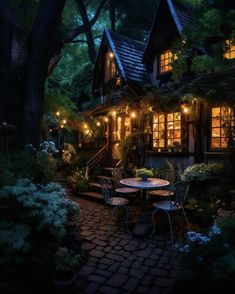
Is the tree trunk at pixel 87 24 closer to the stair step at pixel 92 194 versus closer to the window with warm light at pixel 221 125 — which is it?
the stair step at pixel 92 194

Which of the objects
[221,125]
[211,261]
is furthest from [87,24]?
[211,261]

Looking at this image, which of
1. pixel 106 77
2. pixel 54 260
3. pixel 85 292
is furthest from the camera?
pixel 106 77

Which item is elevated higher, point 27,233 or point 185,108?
point 185,108

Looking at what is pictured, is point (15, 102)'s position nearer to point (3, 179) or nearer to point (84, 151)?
point (3, 179)

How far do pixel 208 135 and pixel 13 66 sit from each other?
652 cm

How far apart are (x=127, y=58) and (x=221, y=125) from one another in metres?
6.35

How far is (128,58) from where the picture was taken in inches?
489

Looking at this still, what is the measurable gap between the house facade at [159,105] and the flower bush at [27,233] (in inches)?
237

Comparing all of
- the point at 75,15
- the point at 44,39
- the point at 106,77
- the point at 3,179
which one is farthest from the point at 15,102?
the point at 75,15

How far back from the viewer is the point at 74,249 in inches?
172

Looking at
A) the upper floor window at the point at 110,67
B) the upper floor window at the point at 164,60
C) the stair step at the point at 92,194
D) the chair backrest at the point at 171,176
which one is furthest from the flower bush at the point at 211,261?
the upper floor window at the point at 110,67

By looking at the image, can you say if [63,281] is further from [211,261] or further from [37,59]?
[37,59]

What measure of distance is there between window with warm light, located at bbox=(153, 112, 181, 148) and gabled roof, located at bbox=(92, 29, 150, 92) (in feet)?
8.09

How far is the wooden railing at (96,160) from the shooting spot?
449 inches
